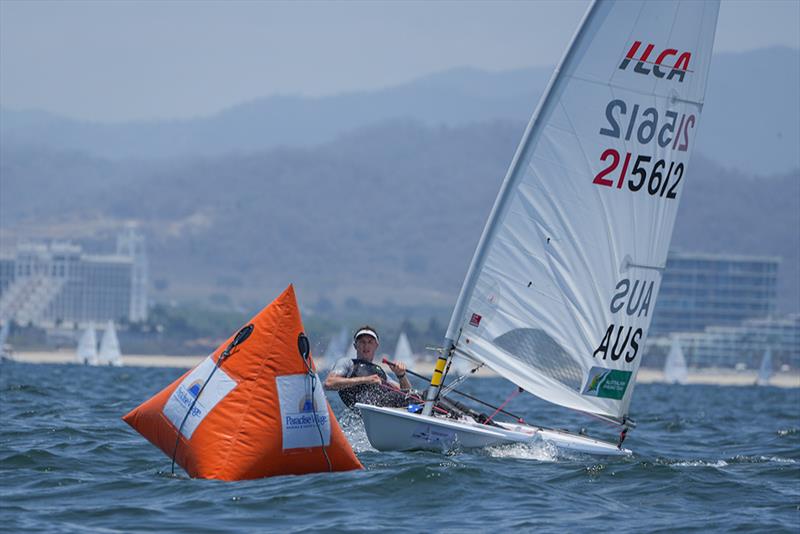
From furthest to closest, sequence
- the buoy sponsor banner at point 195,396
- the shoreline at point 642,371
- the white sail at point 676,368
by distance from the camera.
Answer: the shoreline at point 642,371 < the white sail at point 676,368 < the buoy sponsor banner at point 195,396

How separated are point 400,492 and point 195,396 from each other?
2.13m

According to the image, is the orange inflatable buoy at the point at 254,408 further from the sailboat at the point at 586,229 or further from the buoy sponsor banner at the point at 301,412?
the sailboat at the point at 586,229

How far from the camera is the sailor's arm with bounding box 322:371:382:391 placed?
16719 millimetres

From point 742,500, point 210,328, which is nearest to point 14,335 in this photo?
point 210,328

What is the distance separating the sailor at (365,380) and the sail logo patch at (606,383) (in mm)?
2178

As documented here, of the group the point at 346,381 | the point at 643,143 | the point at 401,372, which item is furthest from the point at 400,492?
the point at 643,143

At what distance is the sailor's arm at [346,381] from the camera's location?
1672 centimetres

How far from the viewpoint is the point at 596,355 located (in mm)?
16703

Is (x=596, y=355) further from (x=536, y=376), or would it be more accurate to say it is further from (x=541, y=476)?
(x=541, y=476)

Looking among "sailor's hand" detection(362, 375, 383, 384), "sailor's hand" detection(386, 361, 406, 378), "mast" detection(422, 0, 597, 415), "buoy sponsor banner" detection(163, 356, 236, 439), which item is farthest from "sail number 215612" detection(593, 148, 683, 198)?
"buoy sponsor banner" detection(163, 356, 236, 439)

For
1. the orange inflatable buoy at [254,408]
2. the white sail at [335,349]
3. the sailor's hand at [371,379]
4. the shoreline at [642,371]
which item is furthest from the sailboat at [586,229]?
the shoreline at [642,371]

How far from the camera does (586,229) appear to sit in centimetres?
1638

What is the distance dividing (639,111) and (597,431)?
1015cm

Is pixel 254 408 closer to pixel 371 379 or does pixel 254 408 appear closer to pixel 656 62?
pixel 371 379
